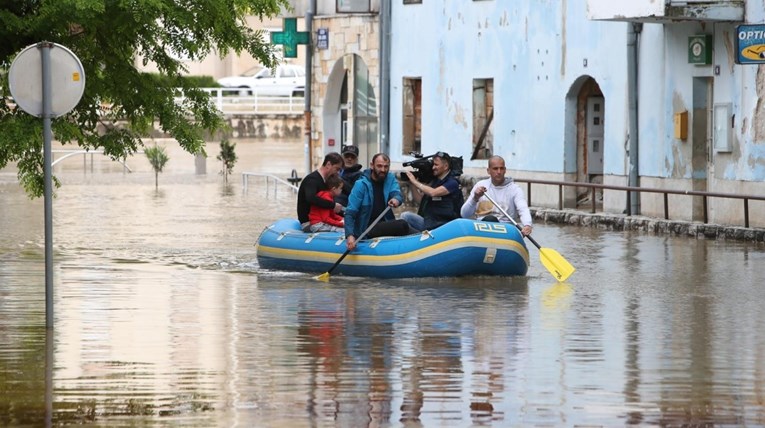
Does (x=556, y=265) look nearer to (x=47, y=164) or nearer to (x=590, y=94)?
(x=47, y=164)

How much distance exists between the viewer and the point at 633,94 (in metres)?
30.9

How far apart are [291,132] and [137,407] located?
57986 millimetres

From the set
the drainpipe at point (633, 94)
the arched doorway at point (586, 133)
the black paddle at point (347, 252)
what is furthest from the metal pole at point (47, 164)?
the arched doorway at point (586, 133)

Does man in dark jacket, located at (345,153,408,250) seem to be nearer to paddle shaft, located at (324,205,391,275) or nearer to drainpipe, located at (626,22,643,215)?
paddle shaft, located at (324,205,391,275)

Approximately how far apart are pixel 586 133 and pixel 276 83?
42107 mm

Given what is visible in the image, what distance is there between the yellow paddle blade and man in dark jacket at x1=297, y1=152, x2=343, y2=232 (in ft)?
8.70

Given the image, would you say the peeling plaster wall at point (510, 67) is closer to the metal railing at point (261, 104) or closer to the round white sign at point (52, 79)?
the round white sign at point (52, 79)

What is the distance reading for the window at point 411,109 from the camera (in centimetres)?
3966

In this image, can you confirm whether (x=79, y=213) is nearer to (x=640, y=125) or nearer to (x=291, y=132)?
(x=640, y=125)

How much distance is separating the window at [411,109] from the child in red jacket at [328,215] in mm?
17574

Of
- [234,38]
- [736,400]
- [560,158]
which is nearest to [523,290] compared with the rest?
[234,38]

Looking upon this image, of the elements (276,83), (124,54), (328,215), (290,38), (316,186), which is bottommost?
(328,215)

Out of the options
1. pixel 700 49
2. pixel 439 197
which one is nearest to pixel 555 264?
pixel 439 197

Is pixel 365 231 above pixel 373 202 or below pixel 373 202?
below
